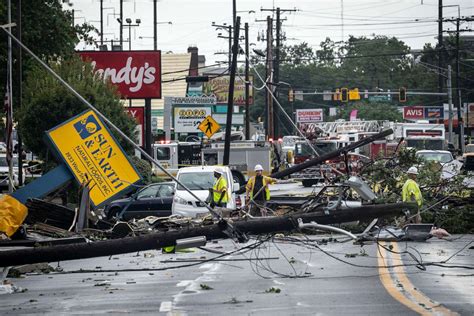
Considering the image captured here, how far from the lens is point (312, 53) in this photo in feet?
509

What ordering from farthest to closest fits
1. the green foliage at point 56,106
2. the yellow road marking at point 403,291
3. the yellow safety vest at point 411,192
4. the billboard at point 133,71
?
the billboard at point 133,71 → the green foliage at point 56,106 → the yellow safety vest at point 411,192 → the yellow road marking at point 403,291

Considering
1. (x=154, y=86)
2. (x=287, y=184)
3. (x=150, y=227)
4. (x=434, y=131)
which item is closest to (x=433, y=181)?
(x=150, y=227)

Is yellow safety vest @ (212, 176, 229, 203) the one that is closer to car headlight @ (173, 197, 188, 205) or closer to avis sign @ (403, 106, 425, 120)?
car headlight @ (173, 197, 188, 205)

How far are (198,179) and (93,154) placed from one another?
49.2 feet

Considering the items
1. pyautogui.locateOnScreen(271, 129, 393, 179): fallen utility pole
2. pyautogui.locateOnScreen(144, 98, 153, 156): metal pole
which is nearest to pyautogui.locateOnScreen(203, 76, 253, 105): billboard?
pyautogui.locateOnScreen(144, 98, 153, 156): metal pole

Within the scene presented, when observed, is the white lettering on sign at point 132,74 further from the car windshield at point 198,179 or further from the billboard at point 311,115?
the billboard at point 311,115

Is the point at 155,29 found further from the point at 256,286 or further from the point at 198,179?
the point at 256,286

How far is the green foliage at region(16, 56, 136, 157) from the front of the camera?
36781 millimetres

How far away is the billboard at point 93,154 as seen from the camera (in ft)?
48.9

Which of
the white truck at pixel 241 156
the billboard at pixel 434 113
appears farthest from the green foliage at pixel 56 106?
the billboard at pixel 434 113

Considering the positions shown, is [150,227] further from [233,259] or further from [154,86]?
[154,86]

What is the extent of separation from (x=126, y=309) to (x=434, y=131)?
46.7 metres

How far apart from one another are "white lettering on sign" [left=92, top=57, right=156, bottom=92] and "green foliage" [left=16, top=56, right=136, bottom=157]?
23.6ft

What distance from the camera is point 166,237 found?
40.3 feet
